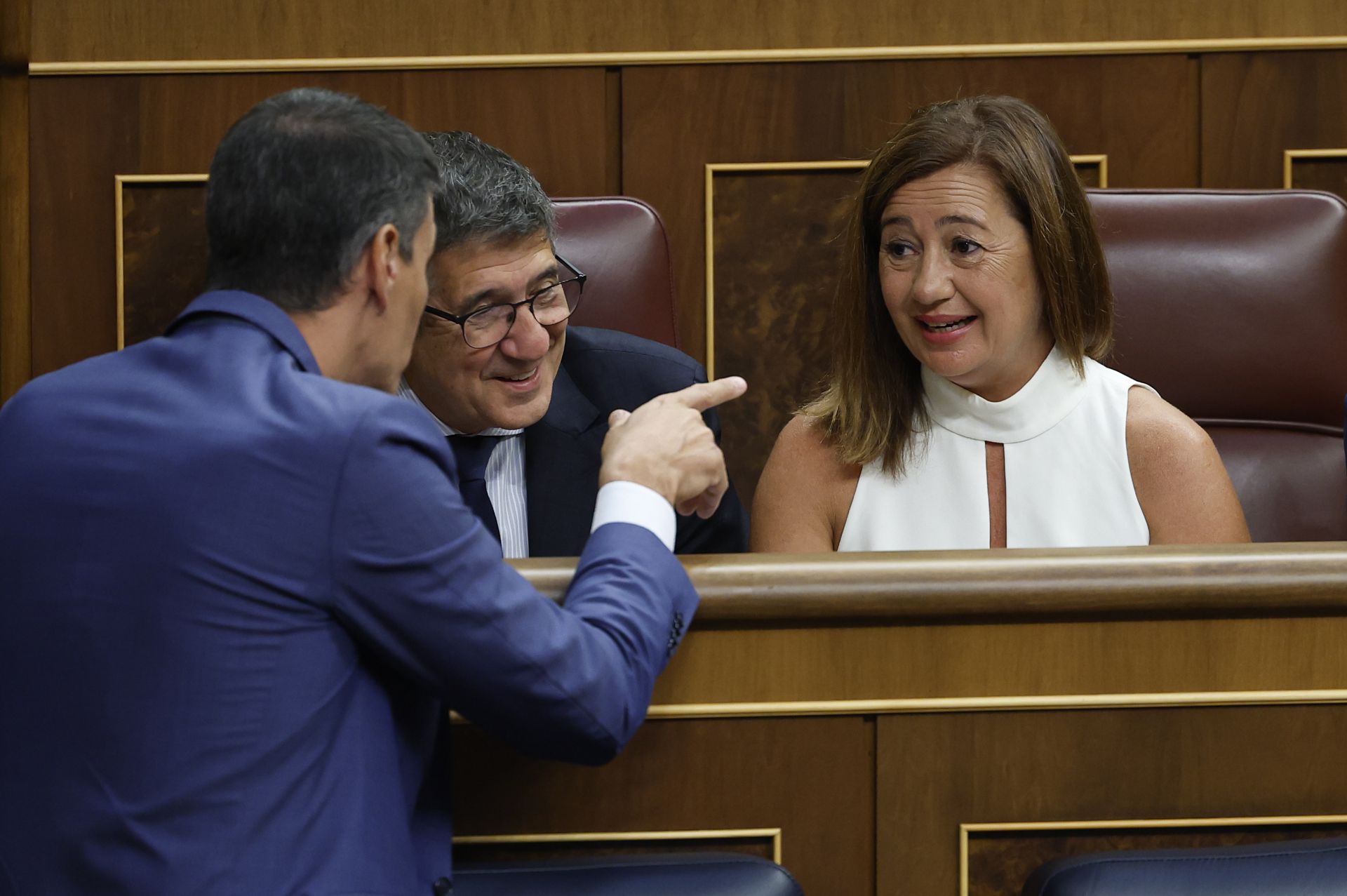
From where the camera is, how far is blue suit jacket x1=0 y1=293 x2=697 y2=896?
60 centimetres

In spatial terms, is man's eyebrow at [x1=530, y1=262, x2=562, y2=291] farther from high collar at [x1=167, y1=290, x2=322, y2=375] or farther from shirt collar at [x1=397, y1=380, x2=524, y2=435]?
high collar at [x1=167, y1=290, x2=322, y2=375]

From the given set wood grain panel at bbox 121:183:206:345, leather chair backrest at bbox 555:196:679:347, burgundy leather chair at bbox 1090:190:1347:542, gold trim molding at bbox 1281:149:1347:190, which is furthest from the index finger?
gold trim molding at bbox 1281:149:1347:190

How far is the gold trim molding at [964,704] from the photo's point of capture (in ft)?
2.50

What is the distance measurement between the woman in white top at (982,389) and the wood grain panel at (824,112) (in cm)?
34

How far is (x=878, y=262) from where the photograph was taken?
3.84 ft

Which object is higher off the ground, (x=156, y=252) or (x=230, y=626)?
(x=156, y=252)

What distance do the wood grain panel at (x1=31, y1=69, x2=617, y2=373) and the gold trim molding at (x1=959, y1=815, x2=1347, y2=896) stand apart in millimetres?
923

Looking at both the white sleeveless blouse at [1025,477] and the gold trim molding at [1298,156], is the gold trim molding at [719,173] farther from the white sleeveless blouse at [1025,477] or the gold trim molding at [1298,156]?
the white sleeveless blouse at [1025,477]

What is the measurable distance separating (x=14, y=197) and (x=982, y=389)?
103cm

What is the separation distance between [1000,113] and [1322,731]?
0.57m

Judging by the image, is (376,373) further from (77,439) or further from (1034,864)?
(1034,864)

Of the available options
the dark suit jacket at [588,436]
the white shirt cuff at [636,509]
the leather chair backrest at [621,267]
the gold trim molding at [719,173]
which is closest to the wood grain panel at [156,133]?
the gold trim molding at [719,173]

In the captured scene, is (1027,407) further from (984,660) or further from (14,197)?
(14,197)

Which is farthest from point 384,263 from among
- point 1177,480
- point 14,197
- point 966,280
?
point 14,197
